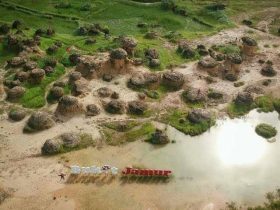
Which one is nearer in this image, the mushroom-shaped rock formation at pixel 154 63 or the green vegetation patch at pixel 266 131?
the green vegetation patch at pixel 266 131

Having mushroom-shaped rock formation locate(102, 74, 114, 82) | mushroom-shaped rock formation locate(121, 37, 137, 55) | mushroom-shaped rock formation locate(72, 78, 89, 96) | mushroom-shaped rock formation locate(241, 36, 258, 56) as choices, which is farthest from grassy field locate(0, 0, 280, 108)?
mushroom-shaped rock formation locate(72, 78, 89, 96)

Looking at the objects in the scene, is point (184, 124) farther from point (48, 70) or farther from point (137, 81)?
point (48, 70)

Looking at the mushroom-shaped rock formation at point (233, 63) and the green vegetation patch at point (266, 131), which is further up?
the mushroom-shaped rock formation at point (233, 63)

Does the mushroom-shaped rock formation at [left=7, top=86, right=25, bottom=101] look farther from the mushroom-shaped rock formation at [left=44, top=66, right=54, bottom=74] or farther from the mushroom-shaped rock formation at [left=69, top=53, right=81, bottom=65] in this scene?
the mushroom-shaped rock formation at [left=69, top=53, right=81, bottom=65]

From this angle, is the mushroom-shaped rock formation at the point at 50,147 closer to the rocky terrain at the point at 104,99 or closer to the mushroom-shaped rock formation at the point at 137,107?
the rocky terrain at the point at 104,99

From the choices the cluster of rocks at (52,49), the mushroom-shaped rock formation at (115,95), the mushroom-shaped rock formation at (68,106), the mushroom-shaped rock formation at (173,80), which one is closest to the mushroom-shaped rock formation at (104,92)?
the mushroom-shaped rock formation at (115,95)

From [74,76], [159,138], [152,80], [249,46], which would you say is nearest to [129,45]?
[152,80]

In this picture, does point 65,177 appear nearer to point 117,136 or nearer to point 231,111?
point 117,136
